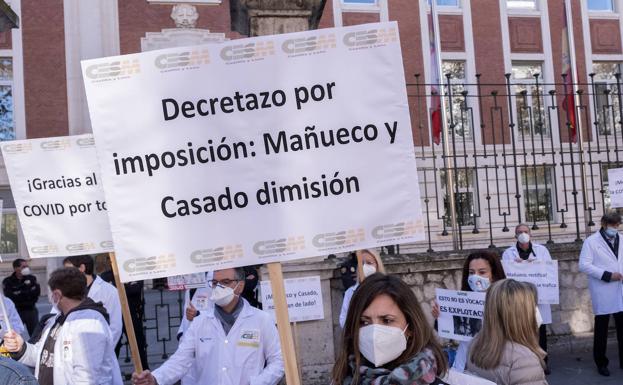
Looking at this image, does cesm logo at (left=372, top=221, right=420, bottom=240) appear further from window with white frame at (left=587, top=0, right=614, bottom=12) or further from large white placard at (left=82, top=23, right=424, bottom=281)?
window with white frame at (left=587, top=0, right=614, bottom=12)

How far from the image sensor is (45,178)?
583cm

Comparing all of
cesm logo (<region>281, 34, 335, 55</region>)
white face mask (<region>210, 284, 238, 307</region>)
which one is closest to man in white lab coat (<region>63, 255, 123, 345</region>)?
white face mask (<region>210, 284, 238, 307</region>)

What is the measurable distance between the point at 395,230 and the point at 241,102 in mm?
944

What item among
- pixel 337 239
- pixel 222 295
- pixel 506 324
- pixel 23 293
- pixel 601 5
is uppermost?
pixel 601 5

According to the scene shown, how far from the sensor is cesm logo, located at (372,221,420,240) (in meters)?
3.52

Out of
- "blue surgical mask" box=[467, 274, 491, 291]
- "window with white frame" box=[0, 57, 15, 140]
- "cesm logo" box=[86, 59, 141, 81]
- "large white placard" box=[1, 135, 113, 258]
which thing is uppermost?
"window with white frame" box=[0, 57, 15, 140]

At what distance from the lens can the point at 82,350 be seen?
183 inches

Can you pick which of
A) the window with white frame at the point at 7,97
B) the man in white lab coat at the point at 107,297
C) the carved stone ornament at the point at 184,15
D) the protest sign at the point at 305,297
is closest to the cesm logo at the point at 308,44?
the man in white lab coat at the point at 107,297

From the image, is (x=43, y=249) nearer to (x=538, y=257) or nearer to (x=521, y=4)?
(x=538, y=257)

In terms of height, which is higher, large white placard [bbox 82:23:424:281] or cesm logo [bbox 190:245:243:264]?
large white placard [bbox 82:23:424:281]

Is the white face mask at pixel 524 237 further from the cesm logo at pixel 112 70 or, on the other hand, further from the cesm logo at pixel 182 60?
the cesm logo at pixel 112 70

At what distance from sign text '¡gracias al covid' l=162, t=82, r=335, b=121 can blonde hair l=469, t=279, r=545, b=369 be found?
4.51 feet

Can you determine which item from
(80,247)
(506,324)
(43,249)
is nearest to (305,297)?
(80,247)

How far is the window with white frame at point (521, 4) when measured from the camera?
1118 inches
